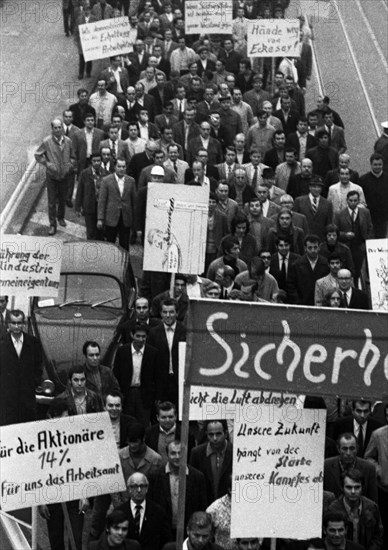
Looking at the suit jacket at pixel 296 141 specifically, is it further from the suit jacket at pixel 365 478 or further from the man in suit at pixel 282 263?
the suit jacket at pixel 365 478

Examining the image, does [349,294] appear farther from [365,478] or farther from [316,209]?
[365,478]

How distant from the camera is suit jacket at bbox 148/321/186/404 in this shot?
655 inches

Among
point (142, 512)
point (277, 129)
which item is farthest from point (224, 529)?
point (277, 129)

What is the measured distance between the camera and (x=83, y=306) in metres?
19.2

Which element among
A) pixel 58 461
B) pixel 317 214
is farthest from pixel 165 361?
pixel 317 214

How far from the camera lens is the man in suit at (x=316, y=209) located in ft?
68.4

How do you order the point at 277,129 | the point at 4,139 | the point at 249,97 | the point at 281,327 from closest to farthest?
the point at 281,327 → the point at 277,129 → the point at 249,97 → the point at 4,139

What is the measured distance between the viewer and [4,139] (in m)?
29.1

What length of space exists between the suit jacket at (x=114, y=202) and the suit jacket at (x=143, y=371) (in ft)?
17.8

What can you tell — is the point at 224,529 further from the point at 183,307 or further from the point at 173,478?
the point at 183,307

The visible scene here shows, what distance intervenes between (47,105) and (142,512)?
19090 mm

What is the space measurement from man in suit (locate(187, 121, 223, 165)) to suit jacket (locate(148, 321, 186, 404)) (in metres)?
6.74

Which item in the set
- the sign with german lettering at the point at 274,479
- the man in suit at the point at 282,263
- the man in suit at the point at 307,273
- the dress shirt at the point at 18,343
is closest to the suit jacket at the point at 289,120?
the man in suit at the point at 282,263

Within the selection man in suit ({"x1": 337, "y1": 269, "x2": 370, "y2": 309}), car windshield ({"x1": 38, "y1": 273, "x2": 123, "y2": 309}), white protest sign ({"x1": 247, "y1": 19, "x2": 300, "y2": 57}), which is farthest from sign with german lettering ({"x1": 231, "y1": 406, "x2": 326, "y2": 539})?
white protest sign ({"x1": 247, "y1": 19, "x2": 300, "y2": 57})
